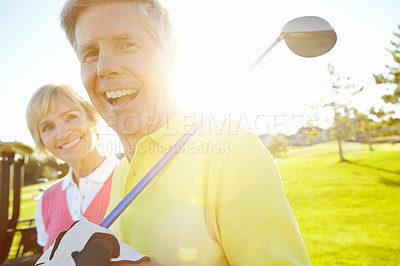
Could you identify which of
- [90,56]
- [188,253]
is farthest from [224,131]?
[90,56]

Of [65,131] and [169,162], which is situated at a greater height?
[65,131]

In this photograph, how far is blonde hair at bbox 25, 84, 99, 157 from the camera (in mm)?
3197

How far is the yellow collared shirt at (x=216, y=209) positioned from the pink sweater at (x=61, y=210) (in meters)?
1.80

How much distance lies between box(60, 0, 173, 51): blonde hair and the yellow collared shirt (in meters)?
0.54

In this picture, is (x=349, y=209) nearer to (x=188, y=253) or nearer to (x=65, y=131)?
(x=65, y=131)

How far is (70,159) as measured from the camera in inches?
130

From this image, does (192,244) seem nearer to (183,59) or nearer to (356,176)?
(183,59)

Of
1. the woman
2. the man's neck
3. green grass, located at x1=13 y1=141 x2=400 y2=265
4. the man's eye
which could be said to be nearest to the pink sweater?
the woman

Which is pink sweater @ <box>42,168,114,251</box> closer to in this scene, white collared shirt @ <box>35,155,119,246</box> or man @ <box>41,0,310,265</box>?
white collared shirt @ <box>35,155,119,246</box>

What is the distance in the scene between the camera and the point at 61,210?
3.21 metres

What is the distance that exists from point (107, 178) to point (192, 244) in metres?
2.40

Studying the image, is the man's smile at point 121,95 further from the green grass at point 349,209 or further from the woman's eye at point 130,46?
the green grass at point 349,209

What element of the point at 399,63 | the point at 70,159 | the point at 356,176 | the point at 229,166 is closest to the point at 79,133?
the point at 70,159

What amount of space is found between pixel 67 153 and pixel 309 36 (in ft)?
9.27
